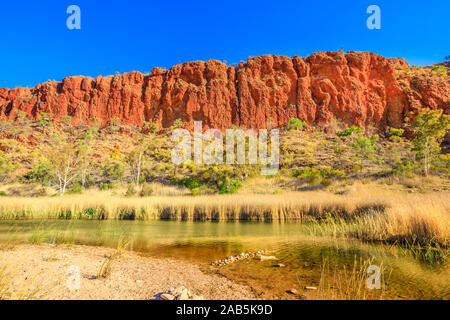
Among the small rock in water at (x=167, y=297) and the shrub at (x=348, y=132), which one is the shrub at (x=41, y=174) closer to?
the small rock in water at (x=167, y=297)

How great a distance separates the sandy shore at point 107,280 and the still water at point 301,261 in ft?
1.75

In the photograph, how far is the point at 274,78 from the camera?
60438mm

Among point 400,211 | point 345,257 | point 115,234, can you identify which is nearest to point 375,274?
point 345,257

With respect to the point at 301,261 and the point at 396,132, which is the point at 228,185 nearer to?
the point at 301,261

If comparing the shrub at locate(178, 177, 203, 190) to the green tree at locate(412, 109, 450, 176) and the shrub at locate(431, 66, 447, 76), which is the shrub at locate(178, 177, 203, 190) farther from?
the shrub at locate(431, 66, 447, 76)

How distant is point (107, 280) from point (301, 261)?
152 inches

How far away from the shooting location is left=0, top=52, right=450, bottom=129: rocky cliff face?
56.0 meters

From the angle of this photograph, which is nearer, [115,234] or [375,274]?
[375,274]

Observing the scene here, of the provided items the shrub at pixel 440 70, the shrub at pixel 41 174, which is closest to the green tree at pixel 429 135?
the shrub at pixel 41 174

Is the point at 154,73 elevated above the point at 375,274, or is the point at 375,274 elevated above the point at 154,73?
the point at 154,73

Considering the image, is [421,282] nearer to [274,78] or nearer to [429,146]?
[429,146]

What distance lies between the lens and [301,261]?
18.4 feet

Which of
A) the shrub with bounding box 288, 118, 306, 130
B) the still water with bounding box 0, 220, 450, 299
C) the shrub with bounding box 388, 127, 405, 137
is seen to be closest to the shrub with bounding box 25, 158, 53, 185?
the still water with bounding box 0, 220, 450, 299
